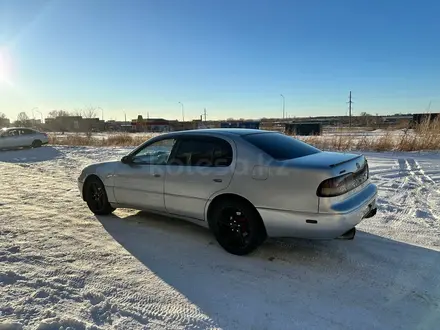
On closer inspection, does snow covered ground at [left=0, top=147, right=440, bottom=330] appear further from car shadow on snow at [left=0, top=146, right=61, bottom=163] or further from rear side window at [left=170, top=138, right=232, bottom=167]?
car shadow on snow at [left=0, top=146, right=61, bottom=163]

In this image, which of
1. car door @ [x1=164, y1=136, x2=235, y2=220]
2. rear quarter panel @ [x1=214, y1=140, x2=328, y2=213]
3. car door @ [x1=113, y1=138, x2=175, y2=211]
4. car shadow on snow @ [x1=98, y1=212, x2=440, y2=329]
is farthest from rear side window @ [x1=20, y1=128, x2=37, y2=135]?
rear quarter panel @ [x1=214, y1=140, x2=328, y2=213]

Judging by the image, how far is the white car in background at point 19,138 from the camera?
64.1ft

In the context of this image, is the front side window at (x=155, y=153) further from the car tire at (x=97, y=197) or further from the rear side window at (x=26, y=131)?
the rear side window at (x=26, y=131)

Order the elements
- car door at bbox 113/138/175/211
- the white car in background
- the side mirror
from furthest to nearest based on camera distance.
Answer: the white car in background, the side mirror, car door at bbox 113/138/175/211

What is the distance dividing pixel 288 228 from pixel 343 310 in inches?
38.0

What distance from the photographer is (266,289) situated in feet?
9.95

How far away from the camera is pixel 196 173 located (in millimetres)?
4051

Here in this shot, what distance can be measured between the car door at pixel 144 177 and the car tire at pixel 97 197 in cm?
34

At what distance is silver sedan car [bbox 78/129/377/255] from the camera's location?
3.25 m

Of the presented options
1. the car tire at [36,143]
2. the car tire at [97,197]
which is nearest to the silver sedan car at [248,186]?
the car tire at [97,197]

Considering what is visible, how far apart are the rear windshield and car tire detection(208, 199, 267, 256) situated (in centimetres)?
A: 71

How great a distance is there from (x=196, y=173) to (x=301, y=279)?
1.81 meters

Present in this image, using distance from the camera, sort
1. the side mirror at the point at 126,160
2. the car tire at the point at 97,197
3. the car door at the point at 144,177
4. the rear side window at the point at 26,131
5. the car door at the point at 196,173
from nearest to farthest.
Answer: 1. the car door at the point at 196,173
2. the car door at the point at 144,177
3. the side mirror at the point at 126,160
4. the car tire at the point at 97,197
5. the rear side window at the point at 26,131

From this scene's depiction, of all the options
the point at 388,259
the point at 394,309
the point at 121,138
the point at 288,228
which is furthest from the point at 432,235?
the point at 121,138
